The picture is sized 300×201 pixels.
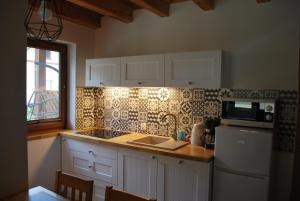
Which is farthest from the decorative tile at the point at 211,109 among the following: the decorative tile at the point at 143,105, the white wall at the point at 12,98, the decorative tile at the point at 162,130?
the white wall at the point at 12,98

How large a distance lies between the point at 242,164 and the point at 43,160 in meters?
2.19

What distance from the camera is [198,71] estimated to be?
241 centimetres

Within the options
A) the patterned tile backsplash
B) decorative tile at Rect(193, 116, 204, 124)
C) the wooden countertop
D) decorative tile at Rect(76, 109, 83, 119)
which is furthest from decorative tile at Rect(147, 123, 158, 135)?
decorative tile at Rect(76, 109, 83, 119)

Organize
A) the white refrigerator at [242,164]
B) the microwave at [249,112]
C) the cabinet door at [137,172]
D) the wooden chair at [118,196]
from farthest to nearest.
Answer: the cabinet door at [137,172] < the microwave at [249,112] < the white refrigerator at [242,164] < the wooden chair at [118,196]

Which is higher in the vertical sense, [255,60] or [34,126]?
[255,60]

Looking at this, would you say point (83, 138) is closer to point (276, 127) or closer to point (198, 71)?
point (198, 71)

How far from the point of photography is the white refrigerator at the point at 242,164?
1.97 meters

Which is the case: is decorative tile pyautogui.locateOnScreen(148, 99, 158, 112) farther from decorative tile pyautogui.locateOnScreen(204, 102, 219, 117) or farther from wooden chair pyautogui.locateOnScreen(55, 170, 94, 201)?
wooden chair pyautogui.locateOnScreen(55, 170, 94, 201)

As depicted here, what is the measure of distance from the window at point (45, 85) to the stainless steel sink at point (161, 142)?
4.02 feet

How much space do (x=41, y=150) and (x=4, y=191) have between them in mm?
1479

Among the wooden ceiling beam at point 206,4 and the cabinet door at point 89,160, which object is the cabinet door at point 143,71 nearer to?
the wooden ceiling beam at point 206,4

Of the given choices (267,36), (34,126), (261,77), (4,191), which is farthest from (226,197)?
(34,126)

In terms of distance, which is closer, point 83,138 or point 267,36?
point 267,36

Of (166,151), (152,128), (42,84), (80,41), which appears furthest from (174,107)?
(42,84)
